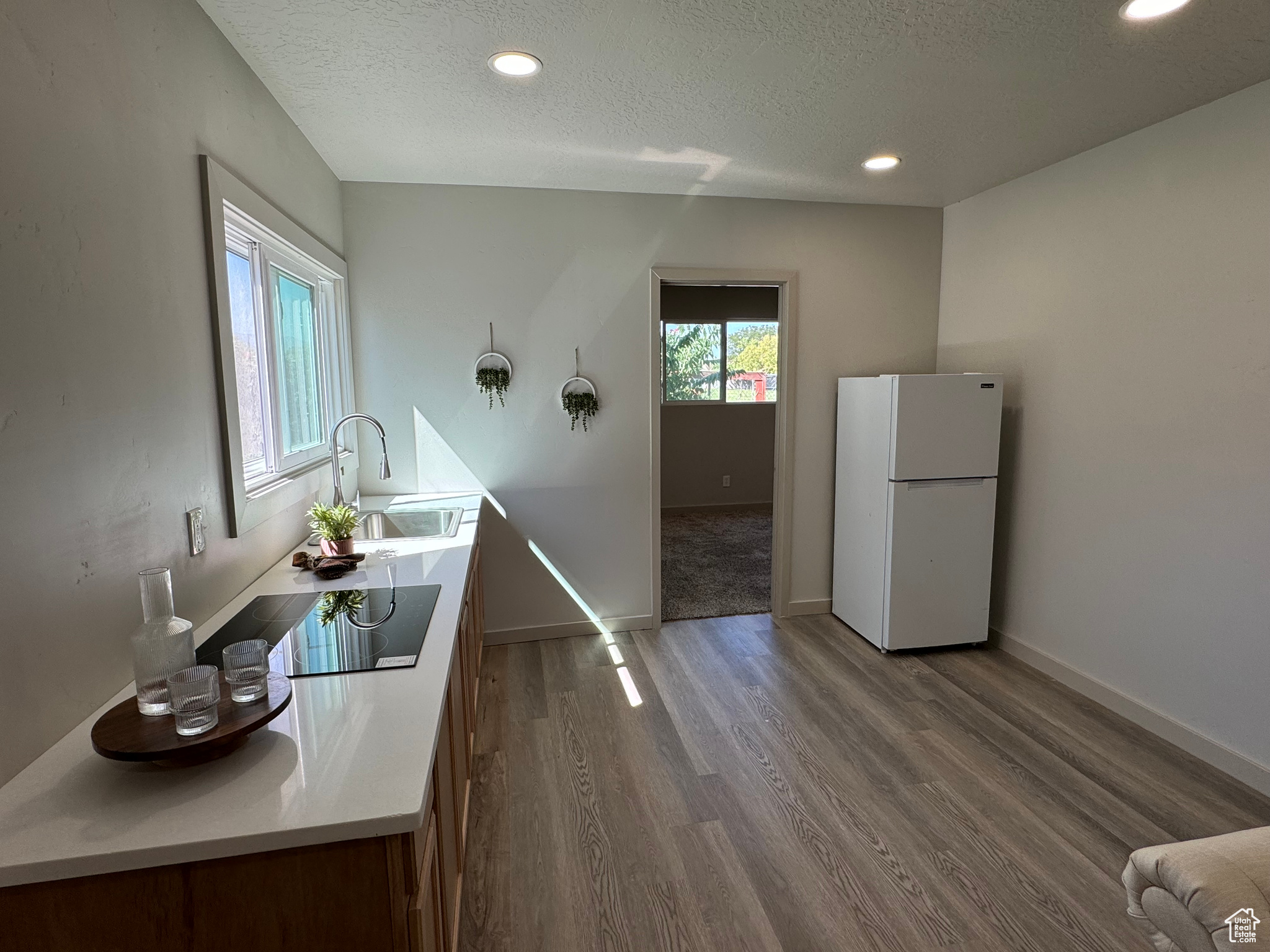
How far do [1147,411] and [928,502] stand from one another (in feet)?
3.24

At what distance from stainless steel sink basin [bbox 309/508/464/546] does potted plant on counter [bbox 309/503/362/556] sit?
682 millimetres

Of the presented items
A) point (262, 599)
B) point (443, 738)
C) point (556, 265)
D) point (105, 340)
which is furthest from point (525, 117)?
point (443, 738)

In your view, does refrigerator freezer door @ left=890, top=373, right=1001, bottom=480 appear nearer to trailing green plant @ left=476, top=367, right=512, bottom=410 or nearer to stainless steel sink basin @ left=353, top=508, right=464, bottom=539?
trailing green plant @ left=476, top=367, right=512, bottom=410

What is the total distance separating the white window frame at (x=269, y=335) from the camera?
5.95 ft

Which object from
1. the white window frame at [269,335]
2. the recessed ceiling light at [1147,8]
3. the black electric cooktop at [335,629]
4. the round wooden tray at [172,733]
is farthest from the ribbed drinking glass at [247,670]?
the recessed ceiling light at [1147,8]

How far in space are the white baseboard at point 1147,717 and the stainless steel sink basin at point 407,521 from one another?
2.89m

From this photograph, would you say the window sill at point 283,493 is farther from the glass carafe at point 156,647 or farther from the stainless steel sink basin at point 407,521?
the glass carafe at point 156,647

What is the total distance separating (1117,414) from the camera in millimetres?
2877

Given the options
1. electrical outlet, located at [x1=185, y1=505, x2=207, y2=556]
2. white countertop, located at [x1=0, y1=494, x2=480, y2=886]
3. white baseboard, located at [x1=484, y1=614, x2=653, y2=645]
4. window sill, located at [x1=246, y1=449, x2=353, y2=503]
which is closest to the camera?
white countertop, located at [x1=0, y1=494, x2=480, y2=886]

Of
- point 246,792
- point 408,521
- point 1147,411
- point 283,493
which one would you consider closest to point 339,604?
point 283,493

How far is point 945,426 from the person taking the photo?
3.38 metres

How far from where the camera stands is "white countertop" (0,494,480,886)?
941mm

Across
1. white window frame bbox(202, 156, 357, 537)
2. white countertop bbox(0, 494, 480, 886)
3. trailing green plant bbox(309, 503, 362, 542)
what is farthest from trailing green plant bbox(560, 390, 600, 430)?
white countertop bbox(0, 494, 480, 886)

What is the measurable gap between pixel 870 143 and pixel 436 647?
2.61 m
